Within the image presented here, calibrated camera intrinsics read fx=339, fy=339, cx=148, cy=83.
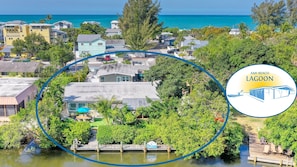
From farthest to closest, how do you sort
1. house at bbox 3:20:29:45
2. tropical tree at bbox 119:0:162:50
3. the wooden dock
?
tropical tree at bbox 119:0:162:50, house at bbox 3:20:29:45, the wooden dock

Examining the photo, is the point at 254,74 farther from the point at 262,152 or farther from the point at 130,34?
the point at 130,34

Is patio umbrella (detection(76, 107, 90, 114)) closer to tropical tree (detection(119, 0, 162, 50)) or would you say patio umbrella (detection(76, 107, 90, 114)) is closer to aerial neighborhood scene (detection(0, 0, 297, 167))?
aerial neighborhood scene (detection(0, 0, 297, 167))

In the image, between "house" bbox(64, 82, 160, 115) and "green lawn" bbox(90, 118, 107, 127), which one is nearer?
"green lawn" bbox(90, 118, 107, 127)

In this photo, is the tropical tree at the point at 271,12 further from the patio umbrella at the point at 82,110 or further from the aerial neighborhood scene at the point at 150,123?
the patio umbrella at the point at 82,110

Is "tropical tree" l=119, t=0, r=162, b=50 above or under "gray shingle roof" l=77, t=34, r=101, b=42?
above

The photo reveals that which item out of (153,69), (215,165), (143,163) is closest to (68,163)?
(143,163)

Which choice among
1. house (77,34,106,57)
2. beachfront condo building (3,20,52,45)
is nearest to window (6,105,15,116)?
house (77,34,106,57)

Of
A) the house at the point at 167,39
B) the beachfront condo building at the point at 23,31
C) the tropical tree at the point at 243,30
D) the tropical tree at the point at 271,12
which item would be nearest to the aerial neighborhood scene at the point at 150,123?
the tropical tree at the point at 243,30
